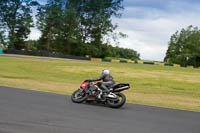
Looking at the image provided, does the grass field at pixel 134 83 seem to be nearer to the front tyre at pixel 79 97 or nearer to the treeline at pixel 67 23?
the front tyre at pixel 79 97

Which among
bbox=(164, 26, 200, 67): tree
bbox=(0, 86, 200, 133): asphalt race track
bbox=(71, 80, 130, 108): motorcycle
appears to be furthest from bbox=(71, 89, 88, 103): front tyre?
bbox=(164, 26, 200, 67): tree

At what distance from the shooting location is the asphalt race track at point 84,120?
265 inches

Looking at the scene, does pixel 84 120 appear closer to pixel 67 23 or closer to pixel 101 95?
pixel 101 95

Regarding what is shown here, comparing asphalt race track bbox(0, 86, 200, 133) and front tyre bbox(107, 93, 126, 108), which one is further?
front tyre bbox(107, 93, 126, 108)

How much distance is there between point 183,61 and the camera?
94.2 m

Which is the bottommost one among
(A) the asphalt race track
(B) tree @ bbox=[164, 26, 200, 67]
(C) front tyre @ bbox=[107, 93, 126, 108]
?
(A) the asphalt race track

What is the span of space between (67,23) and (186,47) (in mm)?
47035

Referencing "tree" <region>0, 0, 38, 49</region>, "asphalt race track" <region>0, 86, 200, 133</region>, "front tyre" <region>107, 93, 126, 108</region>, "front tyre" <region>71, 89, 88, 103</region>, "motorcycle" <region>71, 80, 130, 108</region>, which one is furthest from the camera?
"tree" <region>0, 0, 38, 49</region>

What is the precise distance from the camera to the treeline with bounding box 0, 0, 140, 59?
71.1m

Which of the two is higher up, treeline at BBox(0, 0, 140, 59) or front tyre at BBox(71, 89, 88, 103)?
treeline at BBox(0, 0, 140, 59)

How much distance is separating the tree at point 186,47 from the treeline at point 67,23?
30888mm

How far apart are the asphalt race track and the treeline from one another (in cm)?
6173

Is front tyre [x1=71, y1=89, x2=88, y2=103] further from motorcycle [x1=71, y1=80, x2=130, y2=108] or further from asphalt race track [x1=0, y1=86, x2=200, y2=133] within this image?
asphalt race track [x1=0, y1=86, x2=200, y2=133]

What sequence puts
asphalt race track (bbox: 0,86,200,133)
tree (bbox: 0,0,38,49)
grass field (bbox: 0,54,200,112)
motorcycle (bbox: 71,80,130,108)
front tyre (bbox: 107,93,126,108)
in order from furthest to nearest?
tree (bbox: 0,0,38,49)
grass field (bbox: 0,54,200,112)
motorcycle (bbox: 71,80,130,108)
front tyre (bbox: 107,93,126,108)
asphalt race track (bbox: 0,86,200,133)
